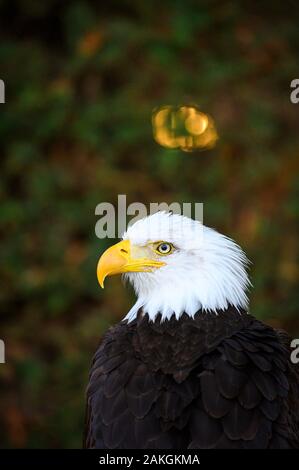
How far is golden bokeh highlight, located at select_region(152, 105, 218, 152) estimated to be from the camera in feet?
25.9

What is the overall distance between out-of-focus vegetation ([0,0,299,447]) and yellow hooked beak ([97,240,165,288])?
3.48 metres

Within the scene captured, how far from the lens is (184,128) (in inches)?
311

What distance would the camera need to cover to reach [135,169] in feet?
26.9

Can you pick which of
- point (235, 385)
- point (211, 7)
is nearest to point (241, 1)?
point (211, 7)

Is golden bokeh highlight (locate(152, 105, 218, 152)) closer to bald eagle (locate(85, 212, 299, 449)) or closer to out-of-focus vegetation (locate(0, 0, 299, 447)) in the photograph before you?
out-of-focus vegetation (locate(0, 0, 299, 447))

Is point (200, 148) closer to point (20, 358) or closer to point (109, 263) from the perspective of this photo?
point (20, 358)

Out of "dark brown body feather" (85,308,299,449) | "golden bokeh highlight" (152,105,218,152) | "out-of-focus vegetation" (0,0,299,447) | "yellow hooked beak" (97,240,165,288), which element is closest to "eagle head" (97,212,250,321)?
"yellow hooked beak" (97,240,165,288)

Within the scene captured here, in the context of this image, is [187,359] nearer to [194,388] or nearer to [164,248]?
[194,388]

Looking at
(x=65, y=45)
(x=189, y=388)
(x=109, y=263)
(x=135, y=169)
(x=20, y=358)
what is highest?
(x=65, y=45)

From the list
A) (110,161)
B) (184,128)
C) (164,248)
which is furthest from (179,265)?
(110,161)

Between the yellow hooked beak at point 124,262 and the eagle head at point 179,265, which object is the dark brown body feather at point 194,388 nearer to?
the eagle head at point 179,265

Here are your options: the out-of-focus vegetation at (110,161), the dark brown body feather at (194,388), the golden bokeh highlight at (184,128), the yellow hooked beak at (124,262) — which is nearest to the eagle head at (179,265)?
the yellow hooked beak at (124,262)

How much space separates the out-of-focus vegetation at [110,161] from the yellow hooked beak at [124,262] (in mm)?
3477
